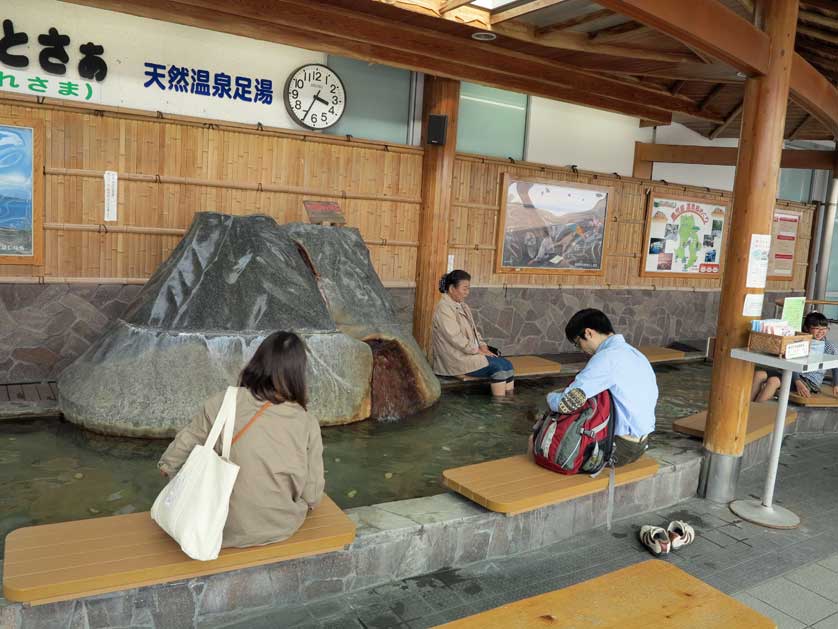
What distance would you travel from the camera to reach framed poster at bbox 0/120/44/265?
261 inches

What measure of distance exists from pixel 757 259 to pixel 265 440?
4031 mm

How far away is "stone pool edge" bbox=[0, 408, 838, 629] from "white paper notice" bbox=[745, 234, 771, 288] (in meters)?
1.53

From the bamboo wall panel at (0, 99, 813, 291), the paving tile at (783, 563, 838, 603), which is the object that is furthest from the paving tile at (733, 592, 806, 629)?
the bamboo wall panel at (0, 99, 813, 291)

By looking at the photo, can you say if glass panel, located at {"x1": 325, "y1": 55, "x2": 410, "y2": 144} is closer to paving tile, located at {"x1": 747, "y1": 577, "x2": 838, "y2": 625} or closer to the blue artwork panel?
the blue artwork panel

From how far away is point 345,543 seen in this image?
129 inches

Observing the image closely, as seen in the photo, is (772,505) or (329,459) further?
(329,459)

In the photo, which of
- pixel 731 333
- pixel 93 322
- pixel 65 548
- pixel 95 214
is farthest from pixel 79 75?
pixel 731 333

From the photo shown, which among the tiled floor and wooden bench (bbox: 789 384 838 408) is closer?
the tiled floor

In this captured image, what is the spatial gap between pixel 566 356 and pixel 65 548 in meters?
8.42

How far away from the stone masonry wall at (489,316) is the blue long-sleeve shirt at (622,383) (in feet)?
12.1

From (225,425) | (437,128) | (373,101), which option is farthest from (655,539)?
(373,101)

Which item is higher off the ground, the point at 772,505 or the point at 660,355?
the point at 660,355

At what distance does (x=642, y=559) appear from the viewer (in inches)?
165

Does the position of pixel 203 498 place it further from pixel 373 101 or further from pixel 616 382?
pixel 373 101
